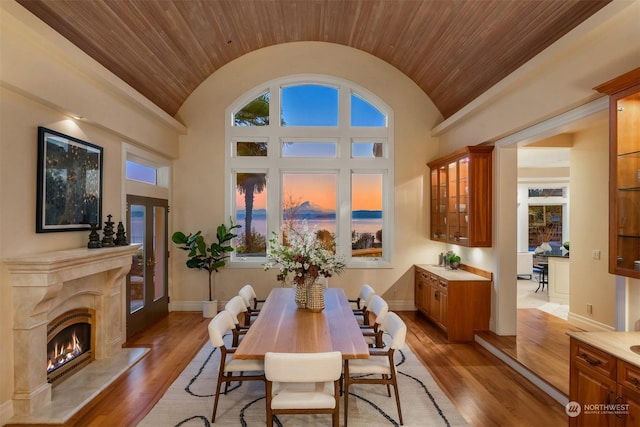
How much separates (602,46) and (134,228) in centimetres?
582

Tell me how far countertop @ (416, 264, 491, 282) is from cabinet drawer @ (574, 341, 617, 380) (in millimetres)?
2607

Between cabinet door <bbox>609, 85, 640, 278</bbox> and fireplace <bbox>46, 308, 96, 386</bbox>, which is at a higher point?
cabinet door <bbox>609, 85, 640, 278</bbox>

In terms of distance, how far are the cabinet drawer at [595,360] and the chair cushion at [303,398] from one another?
1.73m

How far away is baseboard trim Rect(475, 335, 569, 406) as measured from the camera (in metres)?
3.23

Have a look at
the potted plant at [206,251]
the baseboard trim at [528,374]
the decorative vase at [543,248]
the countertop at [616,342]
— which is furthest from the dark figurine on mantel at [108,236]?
the decorative vase at [543,248]

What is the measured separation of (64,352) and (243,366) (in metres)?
2.16

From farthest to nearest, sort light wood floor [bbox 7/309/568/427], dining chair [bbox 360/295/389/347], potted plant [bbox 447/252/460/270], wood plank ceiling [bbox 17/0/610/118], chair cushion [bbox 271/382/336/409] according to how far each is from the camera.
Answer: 1. potted plant [bbox 447/252/460/270]
2. wood plank ceiling [bbox 17/0/610/118]
3. dining chair [bbox 360/295/389/347]
4. light wood floor [bbox 7/309/568/427]
5. chair cushion [bbox 271/382/336/409]

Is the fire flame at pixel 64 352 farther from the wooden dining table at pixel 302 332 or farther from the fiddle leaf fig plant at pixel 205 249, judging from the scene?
the fiddle leaf fig plant at pixel 205 249

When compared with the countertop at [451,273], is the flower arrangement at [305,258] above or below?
above

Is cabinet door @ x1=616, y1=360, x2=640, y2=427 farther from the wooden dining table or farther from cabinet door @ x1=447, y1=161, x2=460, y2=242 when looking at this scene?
cabinet door @ x1=447, y1=161, x2=460, y2=242

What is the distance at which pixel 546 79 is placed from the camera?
3.60 meters

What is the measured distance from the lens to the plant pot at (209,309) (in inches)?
238

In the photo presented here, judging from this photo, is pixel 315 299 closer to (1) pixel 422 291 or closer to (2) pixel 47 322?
(2) pixel 47 322

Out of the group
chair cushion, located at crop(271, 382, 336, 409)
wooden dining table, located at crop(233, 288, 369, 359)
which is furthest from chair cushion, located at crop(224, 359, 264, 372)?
chair cushion, located at crop(271, 382, 336, 409)
